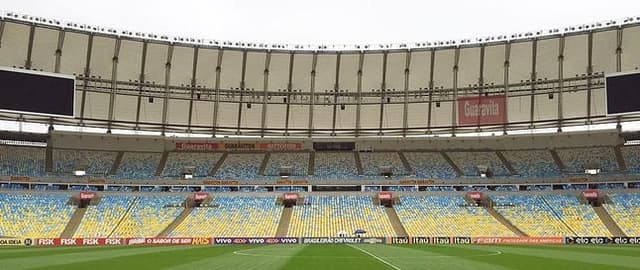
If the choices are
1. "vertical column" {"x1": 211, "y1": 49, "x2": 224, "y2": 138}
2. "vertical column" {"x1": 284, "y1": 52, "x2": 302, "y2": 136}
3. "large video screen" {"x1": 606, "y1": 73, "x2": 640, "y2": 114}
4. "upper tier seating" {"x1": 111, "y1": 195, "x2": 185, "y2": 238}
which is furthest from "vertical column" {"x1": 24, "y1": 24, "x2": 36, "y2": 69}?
"large video screen" {"x1": 606, "y1": 73, "x2": 640, "y2": 114}

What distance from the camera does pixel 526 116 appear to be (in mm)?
66500

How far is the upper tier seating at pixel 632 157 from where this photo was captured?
64062 mm

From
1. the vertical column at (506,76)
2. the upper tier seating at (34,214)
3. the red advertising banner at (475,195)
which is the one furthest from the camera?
the red advertising banner at (475,195)

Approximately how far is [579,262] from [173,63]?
48223 mm

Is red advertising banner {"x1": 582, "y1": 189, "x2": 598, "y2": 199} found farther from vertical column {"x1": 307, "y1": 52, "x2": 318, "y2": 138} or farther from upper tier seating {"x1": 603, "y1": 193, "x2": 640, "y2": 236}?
vertical column {"x1": 307, "y1": 52, "x2": 318, "y2": 138}

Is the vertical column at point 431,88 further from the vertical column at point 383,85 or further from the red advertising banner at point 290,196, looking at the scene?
the red advertising banner at point 290,196

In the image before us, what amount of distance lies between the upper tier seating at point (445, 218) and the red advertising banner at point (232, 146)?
15.7m

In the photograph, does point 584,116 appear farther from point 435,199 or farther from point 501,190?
point 435,199

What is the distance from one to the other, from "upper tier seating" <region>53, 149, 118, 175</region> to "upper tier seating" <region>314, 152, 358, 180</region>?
23.5m

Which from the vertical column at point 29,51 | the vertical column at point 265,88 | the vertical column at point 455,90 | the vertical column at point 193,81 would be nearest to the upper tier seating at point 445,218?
the vertical column at point 455,90

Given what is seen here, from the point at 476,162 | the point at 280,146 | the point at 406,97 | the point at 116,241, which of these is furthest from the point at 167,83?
the point at 476,162

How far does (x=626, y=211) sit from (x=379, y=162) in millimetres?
26210

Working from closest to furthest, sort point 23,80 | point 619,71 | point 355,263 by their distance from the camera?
point 355,263
point 23,80
point 619,71

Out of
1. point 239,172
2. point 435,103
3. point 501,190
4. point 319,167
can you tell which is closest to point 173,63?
point 239,172
